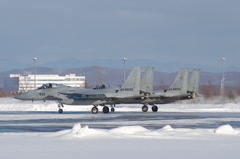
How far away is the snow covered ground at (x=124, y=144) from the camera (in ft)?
37.6

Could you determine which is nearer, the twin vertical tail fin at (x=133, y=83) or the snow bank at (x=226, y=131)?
the snow bank at (x=226, y=131)

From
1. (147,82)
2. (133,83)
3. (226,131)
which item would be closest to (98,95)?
A: (133,83)

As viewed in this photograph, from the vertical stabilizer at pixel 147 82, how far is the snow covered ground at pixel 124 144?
19.9m

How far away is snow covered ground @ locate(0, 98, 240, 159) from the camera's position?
37.6 feet

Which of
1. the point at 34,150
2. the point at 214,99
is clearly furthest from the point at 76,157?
Answer: the point at 214,99

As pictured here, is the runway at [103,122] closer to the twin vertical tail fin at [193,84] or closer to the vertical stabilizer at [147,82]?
the vertical stabilizer at [147,82]

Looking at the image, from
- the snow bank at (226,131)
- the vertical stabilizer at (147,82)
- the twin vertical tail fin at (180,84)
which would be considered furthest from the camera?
the twin vertical tail fin at (180,84)

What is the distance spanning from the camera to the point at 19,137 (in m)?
15.6

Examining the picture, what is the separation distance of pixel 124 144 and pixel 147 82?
24490mm

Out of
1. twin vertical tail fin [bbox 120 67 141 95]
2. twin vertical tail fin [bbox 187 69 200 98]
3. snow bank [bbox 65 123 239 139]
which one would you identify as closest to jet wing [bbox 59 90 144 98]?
twin vertical tail fin [bbox 120 67 141 95]

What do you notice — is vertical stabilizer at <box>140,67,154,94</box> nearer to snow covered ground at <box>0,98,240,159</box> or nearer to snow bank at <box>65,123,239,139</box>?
snow covered ground at <box>0,98,240,159</box>

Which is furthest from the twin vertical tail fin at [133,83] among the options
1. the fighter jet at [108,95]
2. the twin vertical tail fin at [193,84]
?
the twin vertical tail fin at [193,84]

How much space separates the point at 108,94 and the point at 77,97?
251 centimetres

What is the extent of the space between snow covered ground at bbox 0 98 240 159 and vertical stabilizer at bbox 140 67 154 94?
19.9 metres
